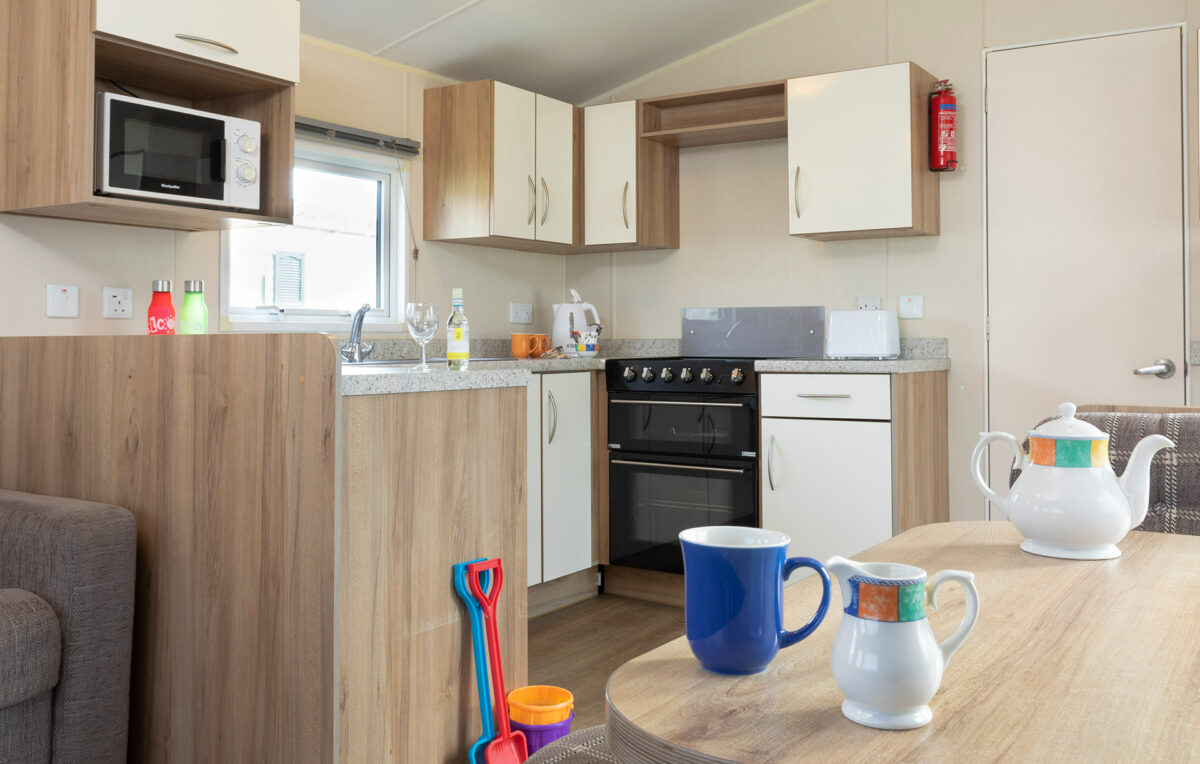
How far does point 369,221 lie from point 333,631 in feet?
8.41

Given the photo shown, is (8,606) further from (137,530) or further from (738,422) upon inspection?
(738,422)

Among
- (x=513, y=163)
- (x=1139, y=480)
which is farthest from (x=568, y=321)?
(x=1139, y=480)

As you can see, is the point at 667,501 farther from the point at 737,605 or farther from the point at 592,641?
the point at 737,605

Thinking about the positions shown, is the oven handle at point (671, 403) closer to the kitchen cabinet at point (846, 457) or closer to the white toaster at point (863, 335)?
the kitchen cabinet at point (846, 457)

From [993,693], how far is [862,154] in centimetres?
316

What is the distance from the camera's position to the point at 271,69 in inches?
106

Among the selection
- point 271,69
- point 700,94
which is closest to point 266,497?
point 271,69

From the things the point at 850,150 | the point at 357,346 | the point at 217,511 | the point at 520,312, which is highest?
the point at 850,150

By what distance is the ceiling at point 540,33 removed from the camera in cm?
346

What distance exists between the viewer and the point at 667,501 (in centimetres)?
381

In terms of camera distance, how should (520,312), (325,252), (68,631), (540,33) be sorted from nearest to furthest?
(68,631) < (325,252) < (540,33) < (520,312)

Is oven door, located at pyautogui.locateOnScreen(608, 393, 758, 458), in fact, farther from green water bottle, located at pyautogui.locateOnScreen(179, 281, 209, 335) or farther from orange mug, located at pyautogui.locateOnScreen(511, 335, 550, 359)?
green water bottle, located at pyautogui.locateOnScreen(179, 281, 209, 335)

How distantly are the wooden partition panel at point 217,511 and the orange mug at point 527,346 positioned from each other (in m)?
2.14

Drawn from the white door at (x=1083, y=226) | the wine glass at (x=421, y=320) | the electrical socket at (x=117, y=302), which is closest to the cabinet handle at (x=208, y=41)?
the electrical socket at (x=117, y=302)
